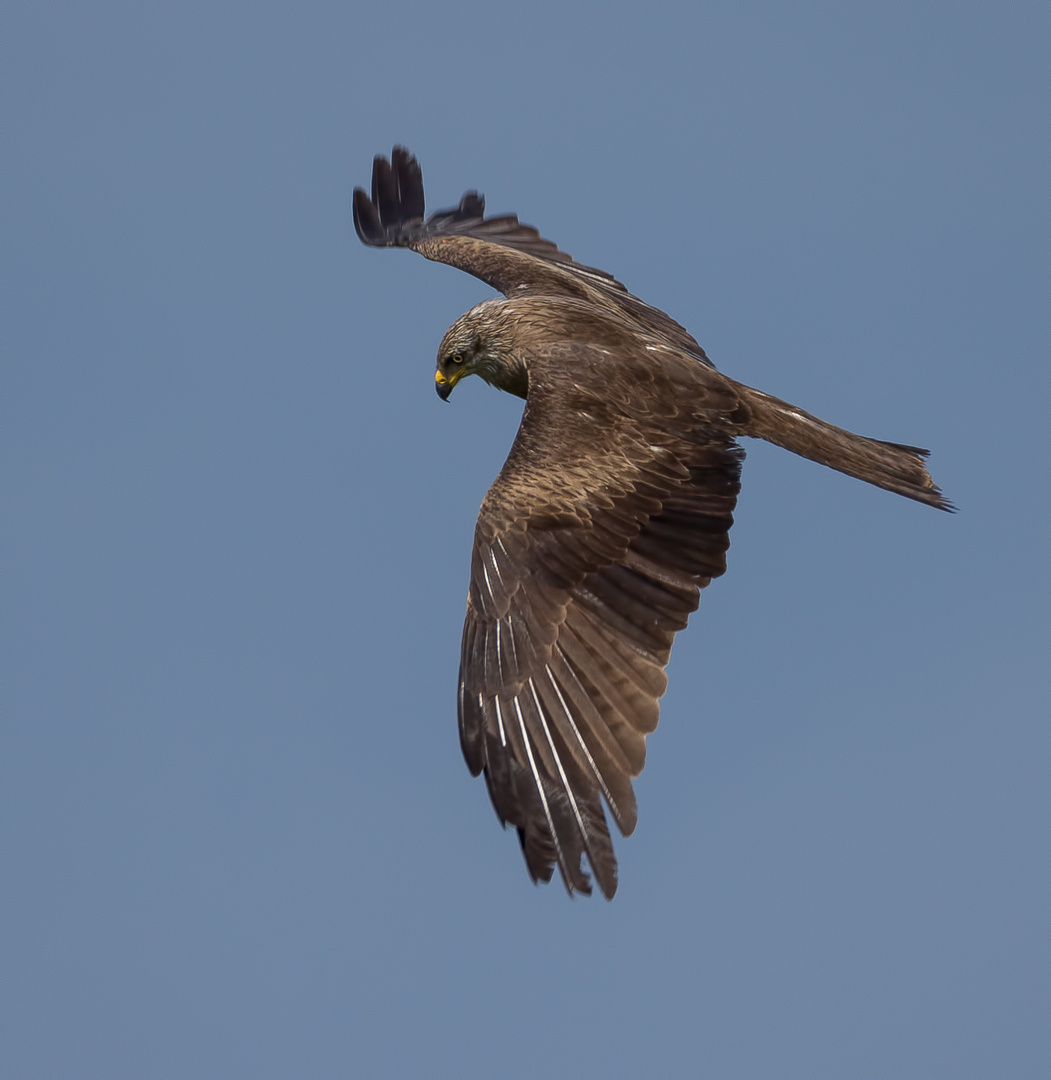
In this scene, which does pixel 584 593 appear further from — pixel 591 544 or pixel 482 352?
pixel 482 352

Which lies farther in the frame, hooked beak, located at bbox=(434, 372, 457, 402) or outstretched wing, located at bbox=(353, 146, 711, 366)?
outstretched wing, located at bbox=(353, 146, 711, 366)

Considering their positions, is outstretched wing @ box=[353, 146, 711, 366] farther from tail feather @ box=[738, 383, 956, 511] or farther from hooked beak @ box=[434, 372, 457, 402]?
tail feather @ box=[738, 383, 956, 511]

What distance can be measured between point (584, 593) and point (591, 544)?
0.91ft

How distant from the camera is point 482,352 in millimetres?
10836

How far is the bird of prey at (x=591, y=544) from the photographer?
25.4 feet

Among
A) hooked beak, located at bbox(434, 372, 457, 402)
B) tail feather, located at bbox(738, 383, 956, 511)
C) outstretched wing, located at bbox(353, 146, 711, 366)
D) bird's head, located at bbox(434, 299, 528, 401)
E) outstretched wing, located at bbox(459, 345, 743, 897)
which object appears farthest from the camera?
outstretched wing, located at bbox(353, 146, 711, 366)

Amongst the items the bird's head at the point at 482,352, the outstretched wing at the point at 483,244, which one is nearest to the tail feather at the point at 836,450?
the outstretched wing at the point at 483,244

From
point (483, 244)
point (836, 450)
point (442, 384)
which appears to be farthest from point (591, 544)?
point (483, 244)

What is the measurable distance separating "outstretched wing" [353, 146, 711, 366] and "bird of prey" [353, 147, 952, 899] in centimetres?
97

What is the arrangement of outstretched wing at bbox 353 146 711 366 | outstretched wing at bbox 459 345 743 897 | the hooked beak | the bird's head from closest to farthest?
outstretched wing at bbox 459 345 743 897 < the bird's head < the hooked beak < outstretched wing at bbox 353 146 711 366

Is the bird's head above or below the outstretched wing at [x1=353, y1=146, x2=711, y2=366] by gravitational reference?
below

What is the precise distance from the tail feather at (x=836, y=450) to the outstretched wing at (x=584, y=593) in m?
0.27

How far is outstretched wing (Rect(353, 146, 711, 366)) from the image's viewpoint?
11.6 meters

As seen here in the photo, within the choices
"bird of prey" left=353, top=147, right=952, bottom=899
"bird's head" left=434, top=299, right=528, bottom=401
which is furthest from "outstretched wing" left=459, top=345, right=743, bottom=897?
"bird's head" left=434, top=299, right=528, bottom=401
